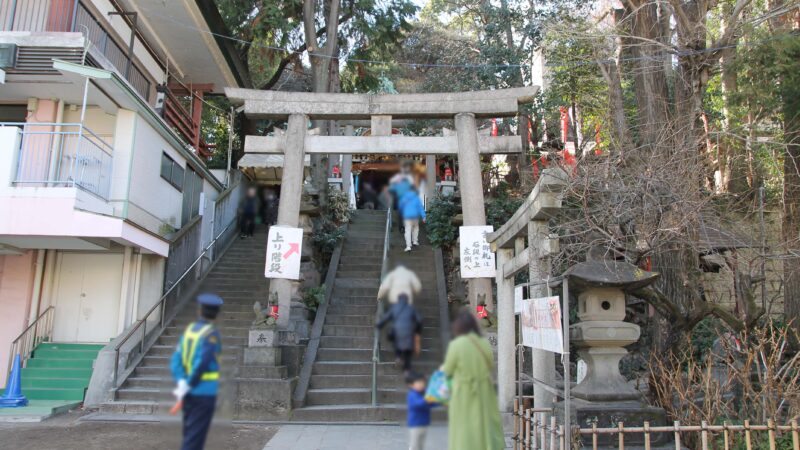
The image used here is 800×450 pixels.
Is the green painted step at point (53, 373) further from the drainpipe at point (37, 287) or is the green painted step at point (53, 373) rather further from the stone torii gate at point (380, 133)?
the stone torii gate at point (380, 133)

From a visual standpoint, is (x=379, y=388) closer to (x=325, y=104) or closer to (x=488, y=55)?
(x=325, y=104)

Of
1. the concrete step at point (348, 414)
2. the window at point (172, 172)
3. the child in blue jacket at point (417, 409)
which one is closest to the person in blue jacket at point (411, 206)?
the child in blue jacket at point (417, 409)

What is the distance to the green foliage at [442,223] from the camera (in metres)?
14.5

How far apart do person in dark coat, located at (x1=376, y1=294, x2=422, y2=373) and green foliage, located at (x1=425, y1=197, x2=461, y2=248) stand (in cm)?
1172

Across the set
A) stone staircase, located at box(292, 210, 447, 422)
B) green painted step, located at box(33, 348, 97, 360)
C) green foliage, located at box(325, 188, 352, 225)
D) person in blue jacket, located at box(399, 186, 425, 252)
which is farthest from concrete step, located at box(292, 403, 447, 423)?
green foliage, located at box(325, 188, 352, 225)

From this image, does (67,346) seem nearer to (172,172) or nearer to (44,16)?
(172,172)

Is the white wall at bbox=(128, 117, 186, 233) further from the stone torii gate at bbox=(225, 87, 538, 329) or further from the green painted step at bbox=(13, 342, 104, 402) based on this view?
the green painted step at bbox=(13, 342, 104, 402)

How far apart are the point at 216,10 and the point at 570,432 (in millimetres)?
16364

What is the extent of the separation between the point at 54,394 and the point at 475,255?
9136mm

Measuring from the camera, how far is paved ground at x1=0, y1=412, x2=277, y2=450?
26.0 ft

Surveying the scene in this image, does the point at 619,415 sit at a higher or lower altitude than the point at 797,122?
lower

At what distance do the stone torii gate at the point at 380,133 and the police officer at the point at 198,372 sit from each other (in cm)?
860

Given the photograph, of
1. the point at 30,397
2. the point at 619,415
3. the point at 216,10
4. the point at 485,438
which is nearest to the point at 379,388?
the point at 619,415

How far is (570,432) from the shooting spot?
514 cm
